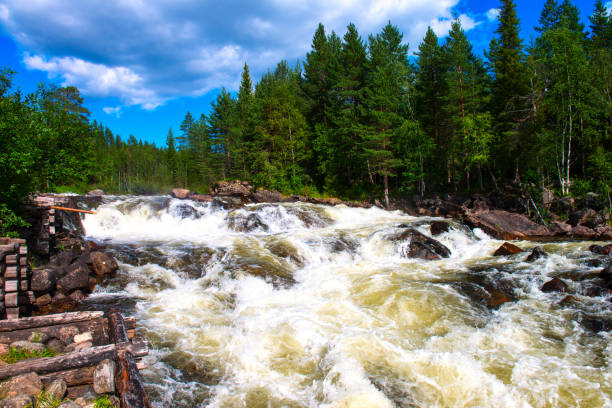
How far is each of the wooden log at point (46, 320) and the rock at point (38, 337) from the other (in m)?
0.46

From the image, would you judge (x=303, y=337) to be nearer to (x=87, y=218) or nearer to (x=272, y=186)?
(x=87, y=218)

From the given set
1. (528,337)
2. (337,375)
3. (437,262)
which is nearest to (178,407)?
(337,375)

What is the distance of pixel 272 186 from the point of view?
37156 mm

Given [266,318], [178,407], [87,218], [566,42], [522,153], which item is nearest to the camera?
[178,407]

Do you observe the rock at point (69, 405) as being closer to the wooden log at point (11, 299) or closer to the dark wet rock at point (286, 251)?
the wooden log at point (11, 299)

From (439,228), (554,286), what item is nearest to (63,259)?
(554,286)

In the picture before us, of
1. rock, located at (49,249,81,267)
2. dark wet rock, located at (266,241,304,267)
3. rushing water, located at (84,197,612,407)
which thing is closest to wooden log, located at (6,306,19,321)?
rushing water, located at (84,197,612,407)

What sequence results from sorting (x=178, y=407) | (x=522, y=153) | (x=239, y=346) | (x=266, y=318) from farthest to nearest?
(x=522, y=153) < (x=266, y=318) < (x=239, y=346) < (x=178, y=407)

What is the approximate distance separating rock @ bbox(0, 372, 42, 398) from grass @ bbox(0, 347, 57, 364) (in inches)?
36.2

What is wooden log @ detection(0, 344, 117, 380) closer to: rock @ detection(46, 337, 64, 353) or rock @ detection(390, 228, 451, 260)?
rock @ detection(46, 337, 64, 353)

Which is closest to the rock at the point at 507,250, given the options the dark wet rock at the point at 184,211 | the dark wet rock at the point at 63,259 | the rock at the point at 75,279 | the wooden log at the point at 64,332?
the wooden log at the point at 64,332

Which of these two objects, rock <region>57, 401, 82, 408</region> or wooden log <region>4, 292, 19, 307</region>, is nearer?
rock <region>57, 401, 82, 408</region>

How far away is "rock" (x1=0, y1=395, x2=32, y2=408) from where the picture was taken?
12.6ft

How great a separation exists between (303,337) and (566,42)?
25.7 metres
